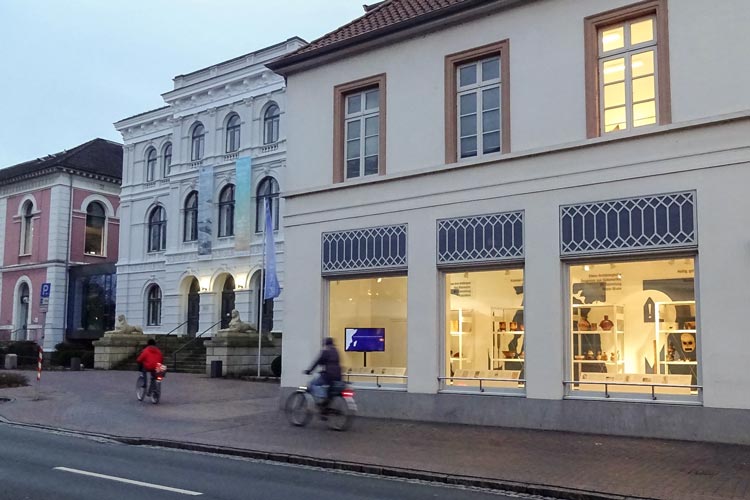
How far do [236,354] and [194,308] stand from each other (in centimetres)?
1094

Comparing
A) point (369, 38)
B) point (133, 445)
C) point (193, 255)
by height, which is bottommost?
point (133, 445)

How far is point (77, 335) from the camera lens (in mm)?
43750

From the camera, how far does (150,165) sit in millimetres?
42281

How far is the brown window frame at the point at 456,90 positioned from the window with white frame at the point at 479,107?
0.30 feet

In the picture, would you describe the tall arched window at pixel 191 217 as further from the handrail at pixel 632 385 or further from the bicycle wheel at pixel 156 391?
the handrail at pixel 632 385

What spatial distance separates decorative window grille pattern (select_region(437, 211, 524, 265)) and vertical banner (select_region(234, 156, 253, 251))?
21.5 meters

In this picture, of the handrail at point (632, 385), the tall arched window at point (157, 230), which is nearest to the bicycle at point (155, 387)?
the handrail at point (632, 385)

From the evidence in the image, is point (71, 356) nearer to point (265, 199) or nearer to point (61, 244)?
point (61, 244)

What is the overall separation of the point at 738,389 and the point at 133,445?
9.92m

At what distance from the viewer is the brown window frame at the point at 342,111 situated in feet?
53.7

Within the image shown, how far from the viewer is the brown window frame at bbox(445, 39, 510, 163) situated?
47.5ft

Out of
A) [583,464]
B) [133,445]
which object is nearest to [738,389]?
[583,464]

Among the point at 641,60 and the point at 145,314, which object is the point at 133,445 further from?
the point at 145,314

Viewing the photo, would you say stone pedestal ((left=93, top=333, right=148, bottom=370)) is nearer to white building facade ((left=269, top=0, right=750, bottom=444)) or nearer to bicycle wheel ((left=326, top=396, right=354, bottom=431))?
white building facade ((left=269, top=0, right=750, bottom=444))
